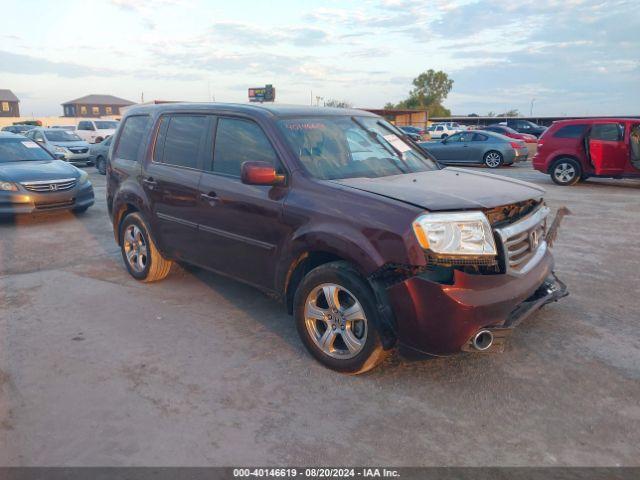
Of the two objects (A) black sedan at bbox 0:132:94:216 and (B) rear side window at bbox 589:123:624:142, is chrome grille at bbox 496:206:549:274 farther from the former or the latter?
(B) rear side window at bbox 589:123:624:142

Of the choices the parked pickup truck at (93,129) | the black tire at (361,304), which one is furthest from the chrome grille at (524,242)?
the parked pickup truck at (93,129)

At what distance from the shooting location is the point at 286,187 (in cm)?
394

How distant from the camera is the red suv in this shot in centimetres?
1250

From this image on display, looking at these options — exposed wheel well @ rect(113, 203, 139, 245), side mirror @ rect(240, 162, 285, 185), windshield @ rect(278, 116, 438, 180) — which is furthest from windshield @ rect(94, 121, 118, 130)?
side mirror @ rect(240, 162, 285, 185)

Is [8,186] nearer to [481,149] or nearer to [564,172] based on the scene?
[564,172]

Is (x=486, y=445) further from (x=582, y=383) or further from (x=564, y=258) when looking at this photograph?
(x=564, y=258)

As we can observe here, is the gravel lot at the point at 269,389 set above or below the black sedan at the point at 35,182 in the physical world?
below

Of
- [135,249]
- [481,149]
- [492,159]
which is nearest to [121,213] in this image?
[135,249]

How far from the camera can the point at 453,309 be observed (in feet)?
10.3

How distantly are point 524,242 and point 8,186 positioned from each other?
8486mm

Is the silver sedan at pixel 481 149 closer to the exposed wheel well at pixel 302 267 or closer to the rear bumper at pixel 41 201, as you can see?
the rear bumper at pixel 41 201

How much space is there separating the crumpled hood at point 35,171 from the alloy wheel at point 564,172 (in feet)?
37.9

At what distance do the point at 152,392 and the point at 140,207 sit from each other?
2554 millimetres

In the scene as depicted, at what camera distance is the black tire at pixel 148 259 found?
5.52 m
